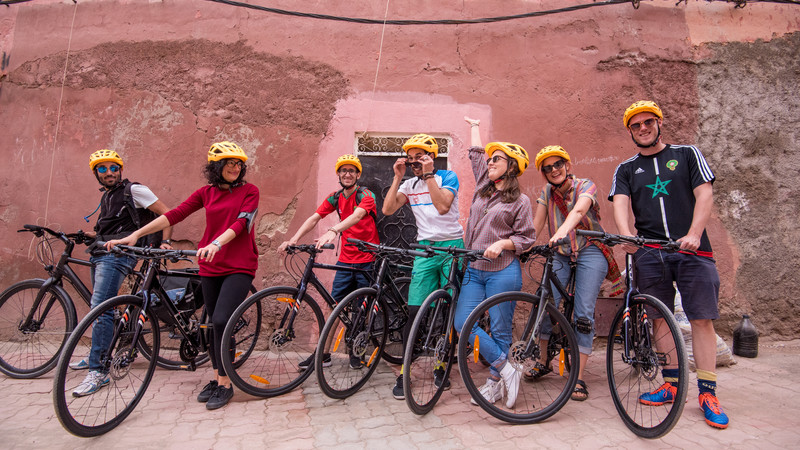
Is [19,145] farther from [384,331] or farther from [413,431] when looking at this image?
[413,431]

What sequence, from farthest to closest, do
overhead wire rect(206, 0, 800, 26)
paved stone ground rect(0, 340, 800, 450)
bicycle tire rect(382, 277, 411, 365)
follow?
overhead wire rect(206, 0, 800, 26), bicycle tire rect(382, 277, 411, 365), paved stone ground rect(0, 340, 800, 450)

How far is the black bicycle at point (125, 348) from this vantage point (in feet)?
9.32

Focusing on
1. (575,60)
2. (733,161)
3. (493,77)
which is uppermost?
(575,60)

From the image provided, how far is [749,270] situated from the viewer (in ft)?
16.2

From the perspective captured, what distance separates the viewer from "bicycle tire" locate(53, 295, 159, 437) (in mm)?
2889

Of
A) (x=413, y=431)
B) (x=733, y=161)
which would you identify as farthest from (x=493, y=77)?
(x=413, y=431)

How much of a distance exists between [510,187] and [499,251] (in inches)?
24.4

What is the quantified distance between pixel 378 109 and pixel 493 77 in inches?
53.3

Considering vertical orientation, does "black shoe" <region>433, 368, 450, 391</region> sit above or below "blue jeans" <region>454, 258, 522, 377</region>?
below

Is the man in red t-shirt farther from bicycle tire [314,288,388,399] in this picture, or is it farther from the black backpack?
the black backpack

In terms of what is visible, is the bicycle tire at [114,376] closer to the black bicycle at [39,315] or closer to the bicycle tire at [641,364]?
the black bicycle at [39,315]

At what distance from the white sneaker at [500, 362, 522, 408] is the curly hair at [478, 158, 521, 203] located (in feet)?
3.90

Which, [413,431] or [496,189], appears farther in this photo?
[496,189]

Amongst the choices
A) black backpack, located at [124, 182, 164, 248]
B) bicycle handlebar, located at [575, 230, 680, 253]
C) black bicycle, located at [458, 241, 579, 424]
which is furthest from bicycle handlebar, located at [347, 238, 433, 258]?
black backpack, located at [124, 182, 164, 248]
